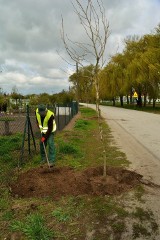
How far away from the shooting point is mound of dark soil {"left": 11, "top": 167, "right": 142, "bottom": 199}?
5918mm

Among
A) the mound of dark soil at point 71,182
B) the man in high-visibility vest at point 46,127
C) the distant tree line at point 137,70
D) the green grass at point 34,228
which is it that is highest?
the distant tree line at point 137,70

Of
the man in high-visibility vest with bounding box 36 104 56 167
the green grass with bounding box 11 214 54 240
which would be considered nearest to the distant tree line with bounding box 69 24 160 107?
the man in high-visibility vest with bounding box 36 104 56 167

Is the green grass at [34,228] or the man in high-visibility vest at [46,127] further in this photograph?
the man in high-visibility vest at [46,127]

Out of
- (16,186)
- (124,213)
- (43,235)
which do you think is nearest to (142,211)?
(124,213)

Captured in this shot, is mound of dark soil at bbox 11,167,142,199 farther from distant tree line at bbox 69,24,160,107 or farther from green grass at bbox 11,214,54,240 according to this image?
distant tree line at bbox 69,24,160,107

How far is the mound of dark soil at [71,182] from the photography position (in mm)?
5918

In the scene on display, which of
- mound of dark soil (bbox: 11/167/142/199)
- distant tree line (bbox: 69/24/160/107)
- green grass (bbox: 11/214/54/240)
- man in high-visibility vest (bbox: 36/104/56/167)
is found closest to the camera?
green grass (bbox: 11/214/54/240)

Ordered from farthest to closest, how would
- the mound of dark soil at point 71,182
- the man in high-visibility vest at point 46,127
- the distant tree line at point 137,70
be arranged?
the distant tree line at point 137,70 → the man in high-visibility vest at point 46,127 → the mound of dark soil at point 71,182

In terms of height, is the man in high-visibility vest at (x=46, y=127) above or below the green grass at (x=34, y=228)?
above

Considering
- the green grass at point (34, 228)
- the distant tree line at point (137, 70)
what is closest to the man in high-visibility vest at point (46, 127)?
the green grass at point (34, 228)

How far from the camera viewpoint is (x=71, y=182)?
252 inches

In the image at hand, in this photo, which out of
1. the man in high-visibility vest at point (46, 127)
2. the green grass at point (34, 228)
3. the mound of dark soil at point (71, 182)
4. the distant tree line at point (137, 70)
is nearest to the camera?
the green grass at point (34, 228)

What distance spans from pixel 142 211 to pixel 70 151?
202 inches

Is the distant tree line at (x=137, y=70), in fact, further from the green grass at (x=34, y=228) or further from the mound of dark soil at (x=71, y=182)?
the green grass at (x=34, y=228)
